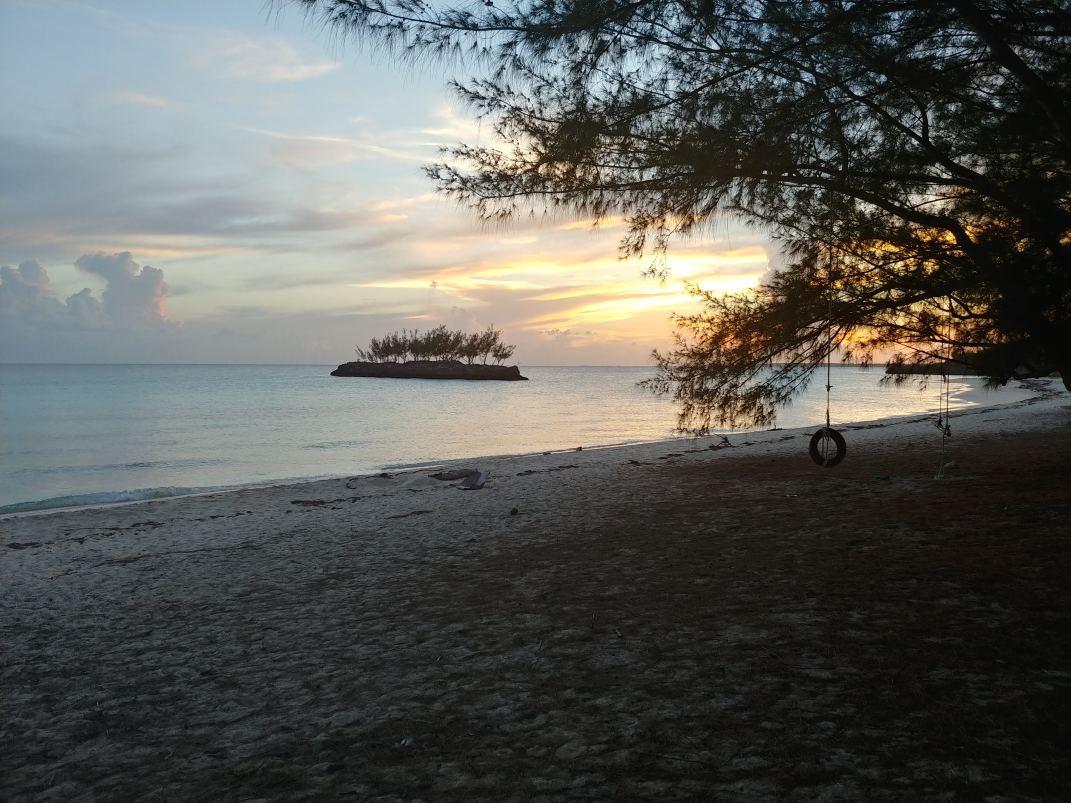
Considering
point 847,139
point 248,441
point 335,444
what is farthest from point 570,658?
point 248,441

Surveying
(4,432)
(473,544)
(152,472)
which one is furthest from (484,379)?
(473,544)

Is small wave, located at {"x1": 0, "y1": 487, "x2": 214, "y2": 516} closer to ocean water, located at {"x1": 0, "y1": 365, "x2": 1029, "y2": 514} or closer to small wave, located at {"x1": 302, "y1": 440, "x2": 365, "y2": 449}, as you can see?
ocean water, located at {"x1": 0, "y1": 365, "x2": 1029, "y2": 514}

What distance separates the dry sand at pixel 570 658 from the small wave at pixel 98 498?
16.0ft

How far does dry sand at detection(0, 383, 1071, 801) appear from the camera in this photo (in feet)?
7.18

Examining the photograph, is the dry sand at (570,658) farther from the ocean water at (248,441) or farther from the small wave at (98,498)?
the ocean water at (248,441)

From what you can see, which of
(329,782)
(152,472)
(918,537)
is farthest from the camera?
(152,472)

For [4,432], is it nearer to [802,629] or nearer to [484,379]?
[802,629]

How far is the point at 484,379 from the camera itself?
346 ft

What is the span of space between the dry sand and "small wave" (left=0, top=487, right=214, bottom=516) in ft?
16.0

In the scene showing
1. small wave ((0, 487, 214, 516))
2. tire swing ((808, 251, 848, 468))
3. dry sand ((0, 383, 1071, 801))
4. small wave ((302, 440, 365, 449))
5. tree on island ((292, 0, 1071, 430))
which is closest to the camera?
dry sand ((0, 383, 1071, 801))

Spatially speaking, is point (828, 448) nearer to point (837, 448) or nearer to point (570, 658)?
point (837, 448)

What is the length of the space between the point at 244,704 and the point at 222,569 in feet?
9.38

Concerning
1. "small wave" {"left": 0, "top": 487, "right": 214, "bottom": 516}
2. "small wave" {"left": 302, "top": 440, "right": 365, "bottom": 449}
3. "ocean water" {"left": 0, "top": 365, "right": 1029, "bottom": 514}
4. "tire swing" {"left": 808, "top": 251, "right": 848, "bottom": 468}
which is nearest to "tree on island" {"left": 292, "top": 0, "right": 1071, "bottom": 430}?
"tire swing" {"left": 808, "top": 251, "right": 848, "bottom": 468}

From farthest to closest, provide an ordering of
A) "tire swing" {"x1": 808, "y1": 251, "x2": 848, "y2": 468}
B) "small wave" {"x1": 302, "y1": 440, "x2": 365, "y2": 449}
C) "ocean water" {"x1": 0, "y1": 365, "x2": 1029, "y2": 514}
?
1. "small wave" {"x1": 302, "y1": 440, "x2": 365, "y2": 449}
2. "ocean water" {"x1": 0, "y1": 365, "x2": 1029, "y2": 514}
3. "tire swing" {"x1": 808, "y1": 251, "x2": 848, "y2": 468}
